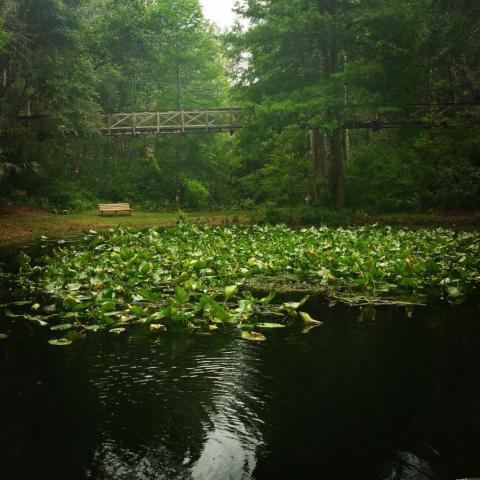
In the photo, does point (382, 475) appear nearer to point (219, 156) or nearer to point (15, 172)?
point (15, 172)

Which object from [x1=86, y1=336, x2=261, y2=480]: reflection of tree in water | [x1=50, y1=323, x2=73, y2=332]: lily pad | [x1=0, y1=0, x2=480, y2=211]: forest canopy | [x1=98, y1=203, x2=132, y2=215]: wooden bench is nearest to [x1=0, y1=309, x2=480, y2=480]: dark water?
[x1=86, y1=336, x2=261, y2=480]: reflection of tree in water

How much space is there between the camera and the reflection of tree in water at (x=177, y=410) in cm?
247

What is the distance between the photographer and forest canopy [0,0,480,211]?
16.5 m

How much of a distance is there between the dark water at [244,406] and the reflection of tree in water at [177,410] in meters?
0.01

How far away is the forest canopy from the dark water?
42.0 ft

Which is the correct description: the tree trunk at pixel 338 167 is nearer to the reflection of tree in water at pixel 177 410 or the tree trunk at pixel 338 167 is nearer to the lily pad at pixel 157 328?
the lily pad at pixel 157 328

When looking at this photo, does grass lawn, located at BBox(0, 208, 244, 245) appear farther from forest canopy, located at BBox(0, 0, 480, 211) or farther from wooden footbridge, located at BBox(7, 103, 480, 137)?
wooden footbridge, located at BBox(7, 103, 480, 137)

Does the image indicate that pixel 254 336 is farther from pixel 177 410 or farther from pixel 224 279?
pixel 224 279

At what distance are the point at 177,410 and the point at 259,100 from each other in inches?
658

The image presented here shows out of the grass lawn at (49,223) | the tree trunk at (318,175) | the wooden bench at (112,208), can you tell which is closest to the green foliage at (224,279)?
the grass lawn at (49,223)

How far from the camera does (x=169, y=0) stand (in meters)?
30.6

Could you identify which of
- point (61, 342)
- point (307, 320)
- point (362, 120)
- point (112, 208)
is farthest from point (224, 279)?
point (112, 208)

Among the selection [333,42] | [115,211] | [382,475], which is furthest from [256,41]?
[382,475]

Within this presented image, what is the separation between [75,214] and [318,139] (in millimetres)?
10581
